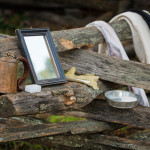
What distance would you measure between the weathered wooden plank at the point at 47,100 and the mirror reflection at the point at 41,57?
0.15 meters

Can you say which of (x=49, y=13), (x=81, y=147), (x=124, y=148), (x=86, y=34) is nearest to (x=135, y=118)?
(x=124, y=148)

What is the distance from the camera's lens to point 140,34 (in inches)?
144

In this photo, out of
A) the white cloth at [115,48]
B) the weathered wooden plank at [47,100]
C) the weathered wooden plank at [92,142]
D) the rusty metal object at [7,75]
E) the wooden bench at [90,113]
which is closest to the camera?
the weathered wooden plank at [47,100]

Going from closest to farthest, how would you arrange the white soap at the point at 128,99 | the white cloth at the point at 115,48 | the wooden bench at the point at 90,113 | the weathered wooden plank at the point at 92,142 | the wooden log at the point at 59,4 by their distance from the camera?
the wooden bench at the point at 90,113, the white soap at the point at 128,99, the weathered wooden plank at the point at 92,142, the white cloth at the point at 115,48, the wooden log at the point at 59,4

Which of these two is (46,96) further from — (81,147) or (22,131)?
(81,147)

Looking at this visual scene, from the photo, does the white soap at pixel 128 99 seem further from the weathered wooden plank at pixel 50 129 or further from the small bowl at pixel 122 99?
the weathered wooden plank at pixel 50 129

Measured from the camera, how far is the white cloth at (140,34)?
3615mm

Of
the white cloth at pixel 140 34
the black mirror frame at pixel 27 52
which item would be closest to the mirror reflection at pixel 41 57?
the black mirror frame at pixel 27 52

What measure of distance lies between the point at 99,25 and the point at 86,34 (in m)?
0.26

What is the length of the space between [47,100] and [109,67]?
94 centimetres

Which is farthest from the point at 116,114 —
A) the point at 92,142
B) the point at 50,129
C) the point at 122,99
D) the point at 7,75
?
the point at 7,75

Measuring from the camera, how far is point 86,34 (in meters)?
3.44

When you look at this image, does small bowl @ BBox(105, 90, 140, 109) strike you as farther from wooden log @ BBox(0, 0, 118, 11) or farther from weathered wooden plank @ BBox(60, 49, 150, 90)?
wooden log @ BBox(0, 0, 118, 11)

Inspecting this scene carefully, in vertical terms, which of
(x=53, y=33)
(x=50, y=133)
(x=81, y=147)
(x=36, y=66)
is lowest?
(x=81, y=147)
